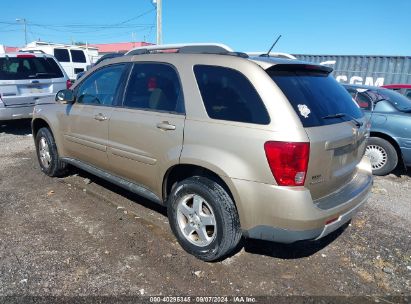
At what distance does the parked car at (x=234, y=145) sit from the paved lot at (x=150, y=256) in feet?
0.96

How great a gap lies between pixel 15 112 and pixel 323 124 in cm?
709

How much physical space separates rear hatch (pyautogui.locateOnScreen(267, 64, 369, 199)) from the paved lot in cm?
83

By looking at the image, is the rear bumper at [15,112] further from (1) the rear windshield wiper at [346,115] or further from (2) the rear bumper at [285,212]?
(1) the rear windshield wiper at [346,115]

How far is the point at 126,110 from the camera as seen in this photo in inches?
149

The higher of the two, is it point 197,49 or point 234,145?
point 197,49

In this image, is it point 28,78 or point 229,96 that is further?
point 28,78

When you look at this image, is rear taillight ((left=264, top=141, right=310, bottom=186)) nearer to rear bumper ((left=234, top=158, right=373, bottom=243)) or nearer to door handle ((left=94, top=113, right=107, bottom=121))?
rear bumper ((left=234, top=158, right=373, bottom=243))

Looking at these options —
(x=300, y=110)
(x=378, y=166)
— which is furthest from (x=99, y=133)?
(x=378, y=166)

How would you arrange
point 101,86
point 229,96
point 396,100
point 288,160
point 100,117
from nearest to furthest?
1. point 288,160
2. point 229,96
3. point 100,117
4. point 101,86
5. point 396,100

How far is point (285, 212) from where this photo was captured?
105 inches

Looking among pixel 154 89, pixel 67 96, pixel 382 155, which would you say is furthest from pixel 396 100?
pixel 67 96

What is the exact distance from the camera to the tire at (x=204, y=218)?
296 cm

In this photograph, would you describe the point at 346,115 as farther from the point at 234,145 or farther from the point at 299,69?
the point at 234,145

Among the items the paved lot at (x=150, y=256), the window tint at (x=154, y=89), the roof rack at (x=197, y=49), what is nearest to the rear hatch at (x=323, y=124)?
the roof rack at (x=197, y=49)
